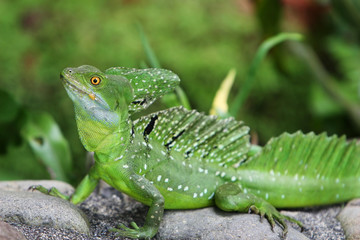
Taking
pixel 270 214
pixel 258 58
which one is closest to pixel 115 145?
pixel 270 214

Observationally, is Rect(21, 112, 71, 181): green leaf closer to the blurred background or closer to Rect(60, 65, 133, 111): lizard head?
the blurred background

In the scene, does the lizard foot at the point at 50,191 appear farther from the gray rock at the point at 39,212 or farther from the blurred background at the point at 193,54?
the blurred background at the point at 193,54

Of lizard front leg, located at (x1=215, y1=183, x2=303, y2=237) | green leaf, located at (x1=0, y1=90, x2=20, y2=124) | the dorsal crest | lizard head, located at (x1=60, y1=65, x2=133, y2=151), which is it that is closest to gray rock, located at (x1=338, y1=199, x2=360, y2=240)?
lizard front leg, located at (x1=215, y1=183, x2=303, y2=237)

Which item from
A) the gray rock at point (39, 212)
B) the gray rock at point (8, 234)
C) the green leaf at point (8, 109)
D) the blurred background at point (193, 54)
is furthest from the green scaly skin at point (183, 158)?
the blurred background at point (193, 54)

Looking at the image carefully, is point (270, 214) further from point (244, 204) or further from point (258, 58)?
point (258, 58)

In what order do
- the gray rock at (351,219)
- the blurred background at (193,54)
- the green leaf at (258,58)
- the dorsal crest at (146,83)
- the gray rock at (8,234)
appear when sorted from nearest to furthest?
the gray rock at (8,234) → the dorsal crest at (146,83) → the gray rock at (351,219) → the green leaf at (258,58) → the blurred background at (193,54)

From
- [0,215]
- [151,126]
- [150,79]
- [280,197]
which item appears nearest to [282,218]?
[280,197]

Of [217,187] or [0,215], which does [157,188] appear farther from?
[0,215]
